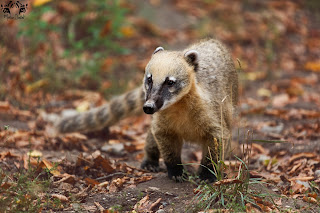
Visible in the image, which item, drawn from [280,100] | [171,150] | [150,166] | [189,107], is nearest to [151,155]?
[150,166]

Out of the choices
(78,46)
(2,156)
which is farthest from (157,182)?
(78,46)

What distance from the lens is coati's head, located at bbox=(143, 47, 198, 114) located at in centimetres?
401

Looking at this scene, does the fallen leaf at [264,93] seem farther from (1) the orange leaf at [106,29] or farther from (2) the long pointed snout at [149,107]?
(2) the long pointed snout at [149,107]

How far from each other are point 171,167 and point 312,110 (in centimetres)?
370

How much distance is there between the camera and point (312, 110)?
289 inches

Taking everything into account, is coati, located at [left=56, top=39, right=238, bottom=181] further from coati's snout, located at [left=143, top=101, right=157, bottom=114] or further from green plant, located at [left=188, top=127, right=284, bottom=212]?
green plant, located at [left=188, top=127, right=284, bottom=212]

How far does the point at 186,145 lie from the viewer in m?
6.34

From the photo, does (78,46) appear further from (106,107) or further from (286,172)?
(286,172)

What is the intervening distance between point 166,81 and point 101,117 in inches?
87.0

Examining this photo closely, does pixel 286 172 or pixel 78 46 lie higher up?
pixel 78 46

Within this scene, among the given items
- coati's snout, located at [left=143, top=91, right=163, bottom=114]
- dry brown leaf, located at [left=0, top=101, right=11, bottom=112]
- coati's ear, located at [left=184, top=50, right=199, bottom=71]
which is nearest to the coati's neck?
coati's ear, located at [left=184, top=50, right=199, bottom=71]

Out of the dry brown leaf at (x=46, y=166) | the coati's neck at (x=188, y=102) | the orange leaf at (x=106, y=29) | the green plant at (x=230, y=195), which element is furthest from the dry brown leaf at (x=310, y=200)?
the orange leaf at (x=106, y=29)

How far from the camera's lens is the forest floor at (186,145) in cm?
399

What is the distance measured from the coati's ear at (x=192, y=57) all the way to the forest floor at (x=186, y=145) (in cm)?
46
